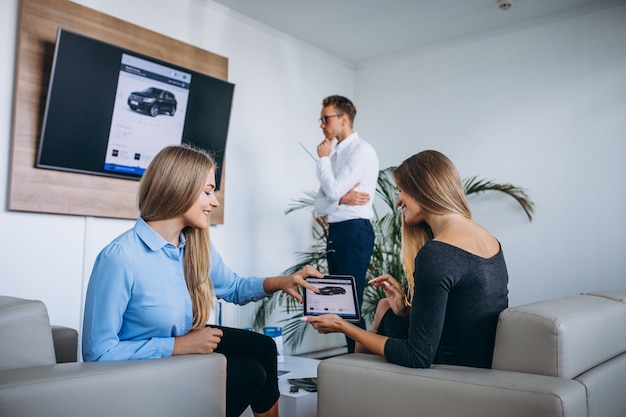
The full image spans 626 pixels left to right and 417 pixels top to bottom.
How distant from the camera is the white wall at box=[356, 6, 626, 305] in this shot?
390cm

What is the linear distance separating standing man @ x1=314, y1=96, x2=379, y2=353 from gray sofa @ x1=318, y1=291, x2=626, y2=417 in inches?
72.3

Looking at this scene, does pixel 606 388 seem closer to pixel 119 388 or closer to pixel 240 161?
pixel 119 388

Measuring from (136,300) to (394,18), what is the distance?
3.39m

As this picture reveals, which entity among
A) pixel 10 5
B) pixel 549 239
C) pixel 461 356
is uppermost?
pixel 10 5

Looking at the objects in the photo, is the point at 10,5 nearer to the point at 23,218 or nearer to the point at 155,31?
the point at 155,31

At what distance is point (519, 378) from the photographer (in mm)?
1228

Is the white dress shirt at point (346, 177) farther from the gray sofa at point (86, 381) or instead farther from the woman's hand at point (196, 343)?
the gray sofa at point (86, 381)

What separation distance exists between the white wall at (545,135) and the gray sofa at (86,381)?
3.30 meters

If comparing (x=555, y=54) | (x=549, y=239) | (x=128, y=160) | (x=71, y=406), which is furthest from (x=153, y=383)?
(x=555, y=54)

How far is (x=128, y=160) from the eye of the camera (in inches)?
131

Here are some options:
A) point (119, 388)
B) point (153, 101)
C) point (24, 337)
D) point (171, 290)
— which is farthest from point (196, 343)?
point (153, 101)

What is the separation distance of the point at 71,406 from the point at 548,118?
3904 mm

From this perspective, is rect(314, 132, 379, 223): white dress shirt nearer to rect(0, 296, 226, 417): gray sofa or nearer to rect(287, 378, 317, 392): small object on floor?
rect(287, 378, 317, 392): small object on floor

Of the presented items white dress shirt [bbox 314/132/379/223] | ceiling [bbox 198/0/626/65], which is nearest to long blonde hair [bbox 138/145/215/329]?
white dress shirt [bbox 314/132/379/223]
